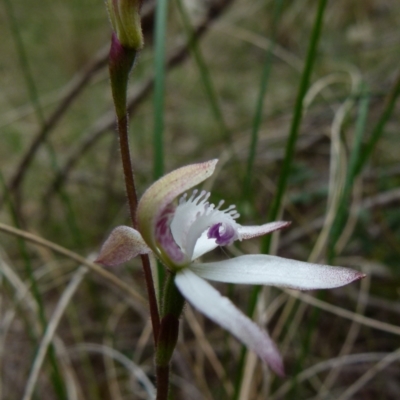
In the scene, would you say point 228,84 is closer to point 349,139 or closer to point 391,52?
point 391,52

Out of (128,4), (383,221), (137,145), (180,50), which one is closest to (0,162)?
(137,145)

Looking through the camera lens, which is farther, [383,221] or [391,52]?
[391,52]

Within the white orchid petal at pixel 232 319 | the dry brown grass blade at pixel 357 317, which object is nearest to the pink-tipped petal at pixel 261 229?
the white orchid petal at pixel 232 319

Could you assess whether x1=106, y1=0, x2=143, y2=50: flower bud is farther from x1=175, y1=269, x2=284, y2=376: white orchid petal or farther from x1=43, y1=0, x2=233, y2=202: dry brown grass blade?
x1=43, y1=0, x2=233, y2=202: dry brown grass blade

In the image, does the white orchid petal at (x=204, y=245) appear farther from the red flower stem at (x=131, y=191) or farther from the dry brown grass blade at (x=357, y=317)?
the dry brown grass blade at (x=357, y=317)

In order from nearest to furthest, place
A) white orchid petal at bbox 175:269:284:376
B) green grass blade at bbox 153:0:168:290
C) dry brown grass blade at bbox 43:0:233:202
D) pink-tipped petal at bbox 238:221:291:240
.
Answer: white orchid petal at bbox 175:269:284:376 < pink-tipped petal at bbox 238:221:291:240 < green grass blade at bbox 153:0:168:290 < dry brown grass blade at bbox 43:0:233:202

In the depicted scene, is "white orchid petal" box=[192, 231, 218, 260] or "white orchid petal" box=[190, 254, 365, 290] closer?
"white orchid petal" box=[190, 254, 365, 290]

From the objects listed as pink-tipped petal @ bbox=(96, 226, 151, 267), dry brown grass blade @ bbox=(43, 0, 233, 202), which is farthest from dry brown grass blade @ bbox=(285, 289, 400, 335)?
dry brown grass blade @ bbox=(43, 0, 233, 202)
